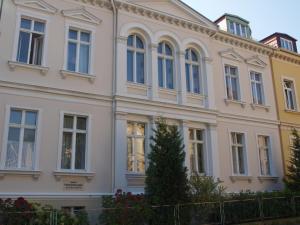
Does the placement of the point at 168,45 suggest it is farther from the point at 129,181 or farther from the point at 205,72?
the point at 129,181

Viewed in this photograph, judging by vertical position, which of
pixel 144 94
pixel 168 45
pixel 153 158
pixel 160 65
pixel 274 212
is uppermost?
pixel 168 45

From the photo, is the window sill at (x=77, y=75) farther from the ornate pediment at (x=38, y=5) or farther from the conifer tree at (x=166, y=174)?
the conifer tree at (x=166, y=174)

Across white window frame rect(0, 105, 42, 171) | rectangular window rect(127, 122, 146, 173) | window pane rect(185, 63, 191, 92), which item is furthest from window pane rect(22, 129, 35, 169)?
window pane rect(185, 63, 191, 92)

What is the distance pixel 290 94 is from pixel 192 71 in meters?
8.17

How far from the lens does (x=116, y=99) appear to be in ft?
50.3

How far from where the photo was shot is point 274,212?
1559cm

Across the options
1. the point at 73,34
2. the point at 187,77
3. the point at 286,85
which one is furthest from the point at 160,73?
the point at 286,85

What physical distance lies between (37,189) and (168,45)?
9.64 metres

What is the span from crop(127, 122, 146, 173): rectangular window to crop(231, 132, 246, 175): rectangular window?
548cm

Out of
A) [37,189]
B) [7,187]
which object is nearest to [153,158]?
[37,189]

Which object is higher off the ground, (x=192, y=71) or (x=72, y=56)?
(x=192, y=71)

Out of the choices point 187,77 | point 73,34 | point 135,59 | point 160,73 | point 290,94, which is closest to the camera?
point 73,34

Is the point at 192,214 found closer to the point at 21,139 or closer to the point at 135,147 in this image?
the point at 135,147

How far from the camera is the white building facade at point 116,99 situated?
13352mm
